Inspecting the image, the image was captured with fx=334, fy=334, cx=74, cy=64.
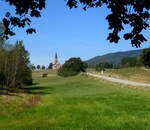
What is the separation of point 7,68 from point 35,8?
59.9m

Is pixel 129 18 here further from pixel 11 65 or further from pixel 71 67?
pixel 71 67

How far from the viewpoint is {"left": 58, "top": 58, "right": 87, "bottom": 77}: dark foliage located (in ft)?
476

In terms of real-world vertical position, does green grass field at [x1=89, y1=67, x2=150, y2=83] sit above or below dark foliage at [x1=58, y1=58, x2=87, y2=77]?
below

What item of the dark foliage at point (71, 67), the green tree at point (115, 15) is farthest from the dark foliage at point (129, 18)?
the dark foliage at point (71, 67)

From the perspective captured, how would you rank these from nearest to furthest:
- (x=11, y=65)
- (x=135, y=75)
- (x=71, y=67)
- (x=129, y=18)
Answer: (x=129, y=18), (x=11, y=65), (x=135, y=75), (x=71, y=67)

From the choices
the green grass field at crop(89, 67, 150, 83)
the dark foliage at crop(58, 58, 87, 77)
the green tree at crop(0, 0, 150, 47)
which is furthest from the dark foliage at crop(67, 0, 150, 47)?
the dark foliage at crop(58, 58, 87, 77)

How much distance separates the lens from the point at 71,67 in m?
153

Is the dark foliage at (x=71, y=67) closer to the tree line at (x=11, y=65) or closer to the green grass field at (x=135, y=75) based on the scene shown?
the green grass field at (x=135, y=75)

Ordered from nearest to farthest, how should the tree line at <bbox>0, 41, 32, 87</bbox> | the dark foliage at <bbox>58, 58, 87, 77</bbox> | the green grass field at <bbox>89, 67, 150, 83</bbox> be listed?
the tree line at <bbox>0, 41, 32, 87</bbox>, the green grass field at <bbox>89, 67, 150, 83</bbox>, the dark foliage at <bbox>58, 58, 87, 77</bbox>

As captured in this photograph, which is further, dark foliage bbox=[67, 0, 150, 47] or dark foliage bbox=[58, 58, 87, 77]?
dark foliage bbox=[58, 58, 87, 77]

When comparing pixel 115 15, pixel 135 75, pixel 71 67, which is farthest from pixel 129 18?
pixel 71 67

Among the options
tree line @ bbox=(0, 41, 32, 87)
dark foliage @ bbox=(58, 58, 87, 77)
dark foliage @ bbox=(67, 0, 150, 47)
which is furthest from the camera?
dark foliage @ bbox=(58, 58, 87, 77)

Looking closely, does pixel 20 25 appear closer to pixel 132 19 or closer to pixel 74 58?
pixel 132 19

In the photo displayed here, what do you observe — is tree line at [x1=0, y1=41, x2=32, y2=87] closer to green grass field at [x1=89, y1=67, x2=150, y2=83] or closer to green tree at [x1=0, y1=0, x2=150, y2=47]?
green grass field at [x1=89, y1=67, x2=150, y2=83]
